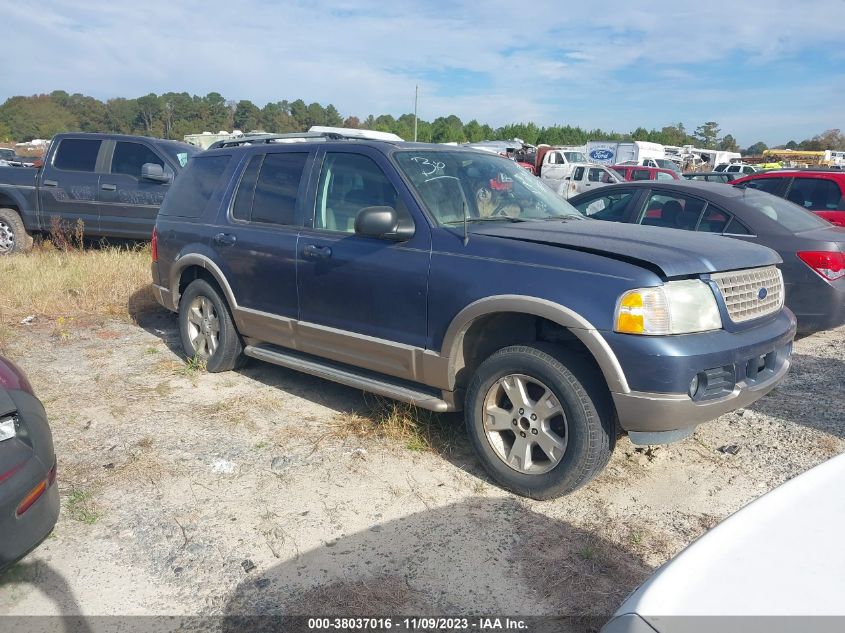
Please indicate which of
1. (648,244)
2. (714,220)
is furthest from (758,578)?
(714,220)

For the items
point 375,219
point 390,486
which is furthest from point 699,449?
point 375,219

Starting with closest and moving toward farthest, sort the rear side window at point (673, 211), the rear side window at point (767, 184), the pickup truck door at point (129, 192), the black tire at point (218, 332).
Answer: the black tire at point (218, 332)
the rear side window at point (673, 211)
the rear side window at point (767, 184)
the pickup truck door at point (129, 192)

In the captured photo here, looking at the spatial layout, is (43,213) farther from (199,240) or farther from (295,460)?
(295,460)

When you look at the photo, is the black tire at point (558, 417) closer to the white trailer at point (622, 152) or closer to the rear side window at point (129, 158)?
the rear side window at point (129, 158)

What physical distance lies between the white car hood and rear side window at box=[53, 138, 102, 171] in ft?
34.2

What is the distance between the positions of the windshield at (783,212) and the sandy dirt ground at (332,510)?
1755 mm

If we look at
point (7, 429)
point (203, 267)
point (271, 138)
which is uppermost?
point (271, 138)

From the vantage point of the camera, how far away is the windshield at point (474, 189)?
4.16m

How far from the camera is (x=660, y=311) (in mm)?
3188

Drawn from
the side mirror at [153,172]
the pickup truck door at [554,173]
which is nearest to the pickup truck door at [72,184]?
the side mirror at [153,172]

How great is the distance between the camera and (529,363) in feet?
11.5

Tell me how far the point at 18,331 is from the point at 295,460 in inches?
170

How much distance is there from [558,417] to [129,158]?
339 inches

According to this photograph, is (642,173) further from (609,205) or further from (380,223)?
(380,223)
